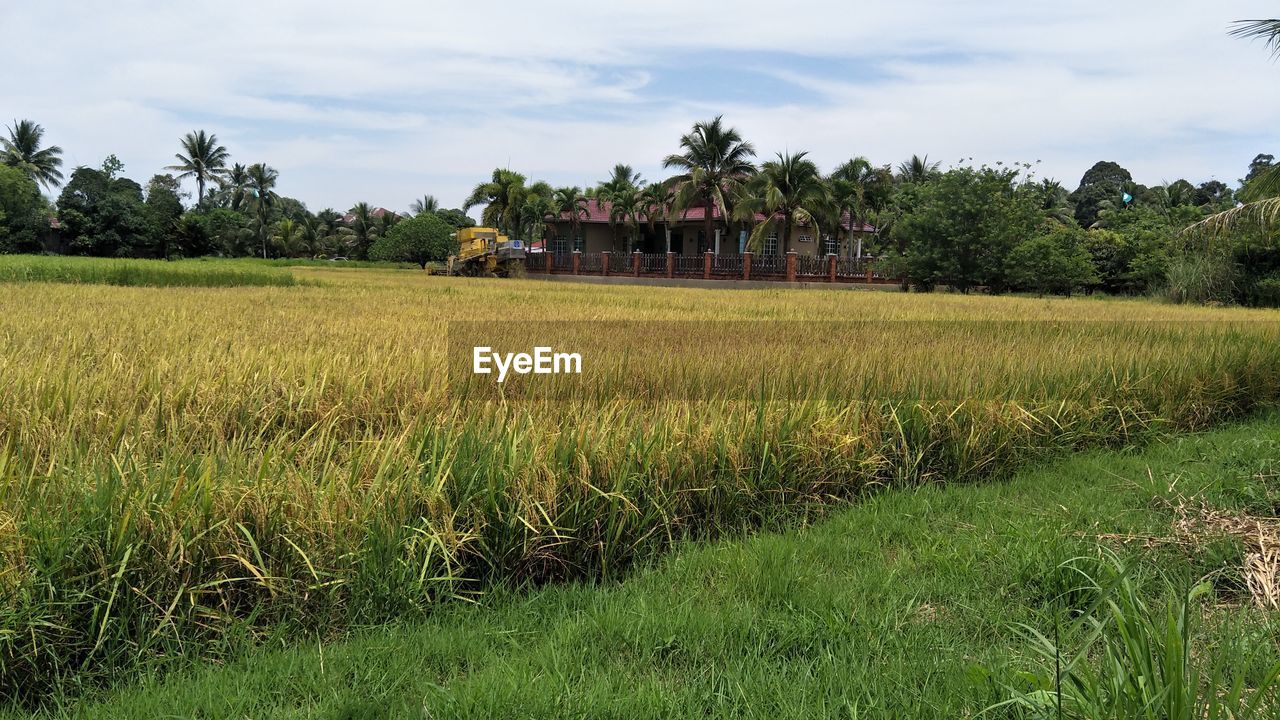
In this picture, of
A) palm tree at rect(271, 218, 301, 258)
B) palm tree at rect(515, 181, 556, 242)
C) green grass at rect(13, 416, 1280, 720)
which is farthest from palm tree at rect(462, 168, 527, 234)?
green grass at rect(13, 416, 1280, 720)

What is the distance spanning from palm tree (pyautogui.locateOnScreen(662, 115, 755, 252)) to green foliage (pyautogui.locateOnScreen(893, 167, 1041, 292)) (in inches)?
408

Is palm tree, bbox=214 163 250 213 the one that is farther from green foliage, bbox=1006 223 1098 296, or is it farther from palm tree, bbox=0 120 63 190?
green foliage, bbox=1006 223 1098 296

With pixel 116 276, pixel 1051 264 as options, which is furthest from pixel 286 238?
pixel 1051 264

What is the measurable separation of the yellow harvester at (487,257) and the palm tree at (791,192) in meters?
10.8

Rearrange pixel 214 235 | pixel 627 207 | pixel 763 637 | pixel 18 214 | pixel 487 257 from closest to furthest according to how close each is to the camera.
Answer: pixel 763 637 → pixel 487 257 → pixel 627 207 → pixel 18 214 → pixel 214 235

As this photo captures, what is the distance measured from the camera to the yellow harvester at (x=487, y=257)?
34.2 metres

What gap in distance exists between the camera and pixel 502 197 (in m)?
42.2

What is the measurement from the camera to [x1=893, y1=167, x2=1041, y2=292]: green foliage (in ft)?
82.9

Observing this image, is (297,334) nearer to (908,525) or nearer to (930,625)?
(908,525)

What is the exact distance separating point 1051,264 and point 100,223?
47169 millimetres

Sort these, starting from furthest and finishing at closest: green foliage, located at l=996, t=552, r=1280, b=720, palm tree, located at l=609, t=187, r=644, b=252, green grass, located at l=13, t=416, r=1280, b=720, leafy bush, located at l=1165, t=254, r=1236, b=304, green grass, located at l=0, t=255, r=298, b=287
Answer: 1. palm tree, located at l=609, t=187, r=644, b=252
2. leafy bush, located at l=1165, t=254, r=1236, b=304
3. green grass, located at l=0, t=255, r=298, b=287
4. green grass, located at l=13, t=416, r=1280, b=720
5. green foliage, located at l=996, t=552, r=1280, b=720

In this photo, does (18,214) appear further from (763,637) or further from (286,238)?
(763,637)

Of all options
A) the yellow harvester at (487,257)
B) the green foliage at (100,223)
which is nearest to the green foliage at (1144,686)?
the yellow harvester at (487,257)

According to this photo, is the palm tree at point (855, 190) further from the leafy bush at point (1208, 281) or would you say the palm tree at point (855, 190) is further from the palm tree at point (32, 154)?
the palm tree at point (32, 154)
